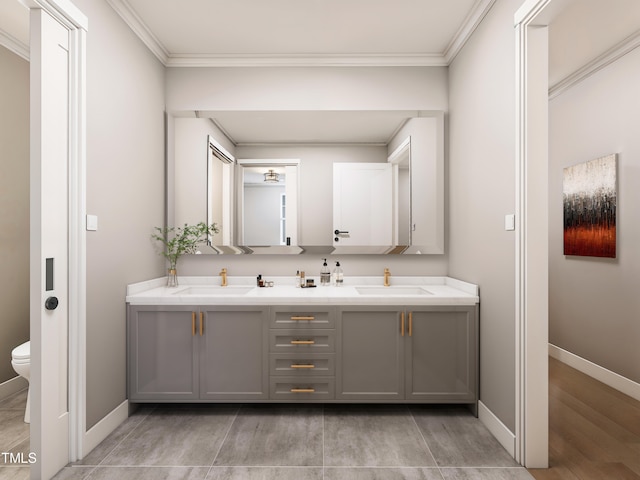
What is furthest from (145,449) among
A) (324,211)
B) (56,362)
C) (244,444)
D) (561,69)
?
(561,69)

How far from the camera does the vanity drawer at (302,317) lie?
7.94 feet

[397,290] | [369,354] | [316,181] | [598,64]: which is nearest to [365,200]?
[316,181]

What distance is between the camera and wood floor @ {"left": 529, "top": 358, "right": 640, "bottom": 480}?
183 cm

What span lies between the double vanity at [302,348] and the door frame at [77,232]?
456mm

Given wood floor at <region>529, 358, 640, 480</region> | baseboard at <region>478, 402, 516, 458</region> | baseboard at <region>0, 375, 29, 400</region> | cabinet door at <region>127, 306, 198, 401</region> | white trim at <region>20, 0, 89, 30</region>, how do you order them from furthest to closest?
baseboard at <region>0, 375, 29, 400</region> → cabinet door at <region>127, 306, 198, 401</region> → baseboard at <region>478, 402, 516, 458</region> → wood floor at <region>529, 358, 640, 480</region> → white trim at <region>20, 0, 89, 30</region>

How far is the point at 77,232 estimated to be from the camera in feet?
6.30

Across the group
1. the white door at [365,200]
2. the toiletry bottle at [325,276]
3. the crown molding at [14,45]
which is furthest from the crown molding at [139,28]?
the toiletry bottle at [325,276]

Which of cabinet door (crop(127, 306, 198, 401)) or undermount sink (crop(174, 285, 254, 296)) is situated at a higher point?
undermount sink (crop(174, 285, 254, 296))

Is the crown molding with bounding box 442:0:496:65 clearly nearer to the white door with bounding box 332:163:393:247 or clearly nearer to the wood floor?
the white door with bounding box 332:163:393:247

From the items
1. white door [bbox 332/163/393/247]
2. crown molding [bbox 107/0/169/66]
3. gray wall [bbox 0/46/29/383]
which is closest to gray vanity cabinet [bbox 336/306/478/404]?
white door [bbox 332/163/393/247]

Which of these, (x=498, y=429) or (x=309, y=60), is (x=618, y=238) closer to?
(x=498, y=429)

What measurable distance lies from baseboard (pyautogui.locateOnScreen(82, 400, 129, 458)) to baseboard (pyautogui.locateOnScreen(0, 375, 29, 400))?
106cm

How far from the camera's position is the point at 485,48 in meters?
2.32

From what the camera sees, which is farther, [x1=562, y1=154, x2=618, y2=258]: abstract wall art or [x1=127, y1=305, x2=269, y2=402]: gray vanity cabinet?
[x1=562, y1=154, x2=618, y2=258]: abstract wall art
